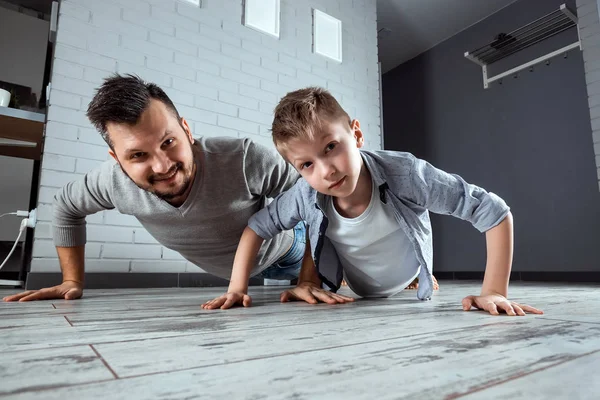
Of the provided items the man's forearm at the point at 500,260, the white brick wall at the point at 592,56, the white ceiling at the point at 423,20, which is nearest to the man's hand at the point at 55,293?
the man's forearm at the point at 500,260

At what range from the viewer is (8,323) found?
0.71 meters

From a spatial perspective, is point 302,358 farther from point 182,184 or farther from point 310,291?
point 182,184

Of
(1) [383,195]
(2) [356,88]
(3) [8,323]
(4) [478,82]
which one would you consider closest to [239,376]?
(3) [8,323]

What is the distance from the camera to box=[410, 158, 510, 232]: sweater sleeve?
0.92 meters

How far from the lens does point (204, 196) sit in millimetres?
1229

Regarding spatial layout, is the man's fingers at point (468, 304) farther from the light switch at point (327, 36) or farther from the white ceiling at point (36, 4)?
the white ceiling at point (36, 4)

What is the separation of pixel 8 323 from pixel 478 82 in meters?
3.84

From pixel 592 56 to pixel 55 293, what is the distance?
297cm

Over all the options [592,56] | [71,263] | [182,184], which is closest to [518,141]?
[592,56]

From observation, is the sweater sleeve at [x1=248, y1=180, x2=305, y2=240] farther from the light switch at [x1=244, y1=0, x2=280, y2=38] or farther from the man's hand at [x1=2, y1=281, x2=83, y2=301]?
the light switch at [x1=244, y1=0, x2=280, y2=38]

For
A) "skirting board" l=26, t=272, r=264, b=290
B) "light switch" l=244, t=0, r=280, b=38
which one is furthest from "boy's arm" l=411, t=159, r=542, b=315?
"light switch" l=244, t=0, r=280, b=38

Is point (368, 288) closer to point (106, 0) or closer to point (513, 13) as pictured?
point (106, 0)

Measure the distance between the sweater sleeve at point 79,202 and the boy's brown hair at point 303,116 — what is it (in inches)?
23.4

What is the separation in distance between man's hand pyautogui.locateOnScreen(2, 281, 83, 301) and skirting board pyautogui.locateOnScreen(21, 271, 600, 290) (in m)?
0.70
